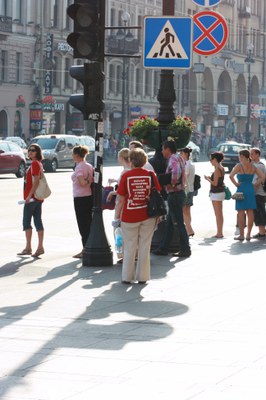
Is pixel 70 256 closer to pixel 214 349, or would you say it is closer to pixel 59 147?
pixel 214 349

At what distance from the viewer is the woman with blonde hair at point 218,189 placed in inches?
760

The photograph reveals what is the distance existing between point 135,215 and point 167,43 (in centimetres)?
383

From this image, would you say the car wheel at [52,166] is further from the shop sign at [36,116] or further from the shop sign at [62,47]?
the shop sign at [62,47]

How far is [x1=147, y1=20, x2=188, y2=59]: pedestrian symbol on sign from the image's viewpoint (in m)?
15.6

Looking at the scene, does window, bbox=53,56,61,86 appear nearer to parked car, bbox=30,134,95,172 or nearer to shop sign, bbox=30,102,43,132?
shop sign, bbox=30,102,43,132

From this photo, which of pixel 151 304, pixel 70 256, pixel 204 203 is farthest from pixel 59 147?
pixel 151 304

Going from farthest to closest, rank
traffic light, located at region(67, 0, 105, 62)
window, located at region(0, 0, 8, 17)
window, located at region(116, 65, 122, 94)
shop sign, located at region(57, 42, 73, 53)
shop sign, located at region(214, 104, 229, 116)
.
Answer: shop sign, located at region(214, 104, 229, 116)
window, located at region(116, 65, 122, 94)
shop sign, located at region(57, 42, 73, 53)
window, located at region(0, 0, 8, 17)
traffic light, located at region(67, 0, 105, 62)

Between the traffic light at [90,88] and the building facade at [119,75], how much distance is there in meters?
38.3

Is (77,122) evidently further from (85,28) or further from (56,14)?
(85,28)

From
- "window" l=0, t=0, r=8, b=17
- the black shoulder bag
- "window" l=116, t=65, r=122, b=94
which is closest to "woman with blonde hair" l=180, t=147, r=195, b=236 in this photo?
the black shoulder bag

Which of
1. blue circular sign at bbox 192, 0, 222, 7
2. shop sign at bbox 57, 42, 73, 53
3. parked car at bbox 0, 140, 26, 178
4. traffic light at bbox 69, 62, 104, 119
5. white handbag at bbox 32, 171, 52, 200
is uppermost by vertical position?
shop sign at bbox 57, 42, 73, 53

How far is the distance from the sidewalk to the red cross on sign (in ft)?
12.9

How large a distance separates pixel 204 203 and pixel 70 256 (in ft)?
42.2

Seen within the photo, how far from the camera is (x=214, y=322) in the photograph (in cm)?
1017
